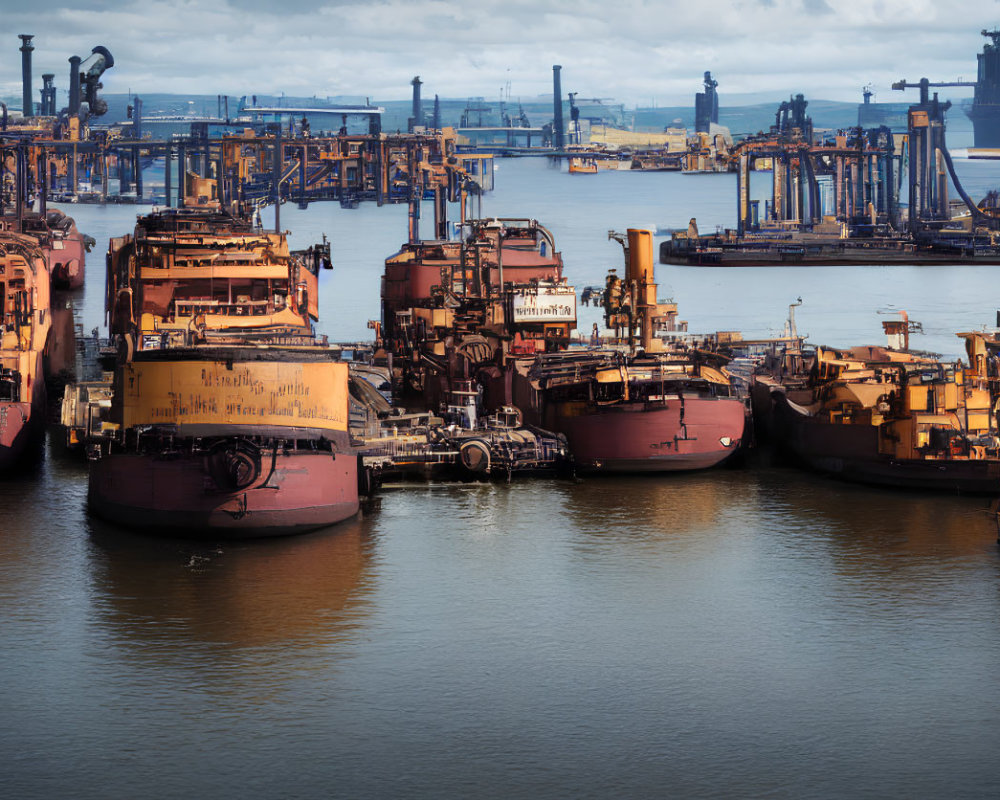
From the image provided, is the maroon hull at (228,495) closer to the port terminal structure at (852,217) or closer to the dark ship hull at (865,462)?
the dark ship hull at (865,462)

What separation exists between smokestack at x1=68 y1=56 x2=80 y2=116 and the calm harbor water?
428 ft

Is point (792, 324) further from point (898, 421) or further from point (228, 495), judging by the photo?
point (228, 495)

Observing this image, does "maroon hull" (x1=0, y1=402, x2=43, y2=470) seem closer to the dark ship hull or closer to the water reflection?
the water reflection

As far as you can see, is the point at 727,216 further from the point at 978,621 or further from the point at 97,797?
the point at 97,797

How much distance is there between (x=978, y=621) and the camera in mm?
35281

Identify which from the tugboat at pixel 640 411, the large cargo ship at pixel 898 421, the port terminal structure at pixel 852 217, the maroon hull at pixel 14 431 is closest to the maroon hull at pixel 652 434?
the tugboat at pixel 640 411

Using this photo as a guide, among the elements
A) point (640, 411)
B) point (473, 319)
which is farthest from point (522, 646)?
point (473, 319)

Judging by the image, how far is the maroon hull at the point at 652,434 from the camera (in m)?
46.9

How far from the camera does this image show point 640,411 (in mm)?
46781

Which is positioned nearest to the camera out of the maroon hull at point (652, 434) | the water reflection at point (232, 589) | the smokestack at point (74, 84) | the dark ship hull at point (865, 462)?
the water reflection at point (232, 589)

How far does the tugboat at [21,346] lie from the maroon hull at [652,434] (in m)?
16.2

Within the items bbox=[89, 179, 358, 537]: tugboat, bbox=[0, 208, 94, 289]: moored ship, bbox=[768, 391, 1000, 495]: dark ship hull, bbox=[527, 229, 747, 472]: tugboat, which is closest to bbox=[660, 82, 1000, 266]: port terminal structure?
bbox=[0, 208, 94, 289]: moored ship

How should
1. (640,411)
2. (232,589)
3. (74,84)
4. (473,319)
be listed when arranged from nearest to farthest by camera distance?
(232,589) < (640,411) < (473,319) < (74,84)

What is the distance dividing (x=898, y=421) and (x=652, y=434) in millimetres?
7158
